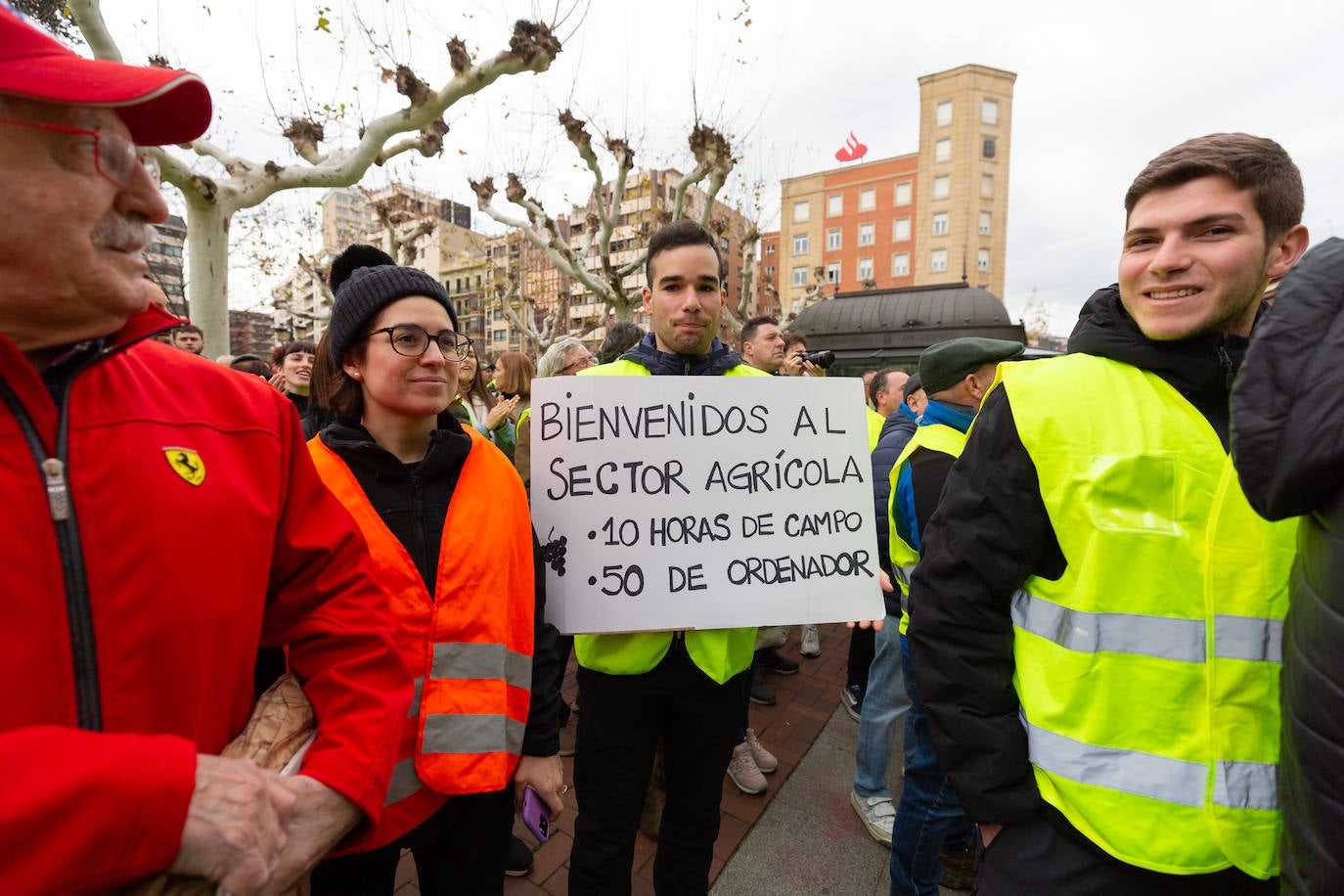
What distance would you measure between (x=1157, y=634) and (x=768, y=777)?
8.69ft

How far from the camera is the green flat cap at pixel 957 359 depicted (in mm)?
2555

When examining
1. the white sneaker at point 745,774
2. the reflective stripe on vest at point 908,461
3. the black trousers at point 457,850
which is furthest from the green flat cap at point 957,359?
the black trousers at point 457,850

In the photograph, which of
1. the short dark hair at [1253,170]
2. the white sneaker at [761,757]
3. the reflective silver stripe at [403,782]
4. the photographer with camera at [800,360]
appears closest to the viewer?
the short dark hair at [1253,170]

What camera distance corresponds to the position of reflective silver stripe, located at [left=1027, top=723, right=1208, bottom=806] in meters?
1.06

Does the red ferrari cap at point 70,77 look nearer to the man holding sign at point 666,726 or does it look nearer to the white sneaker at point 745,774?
the man holding sign at point 666,726

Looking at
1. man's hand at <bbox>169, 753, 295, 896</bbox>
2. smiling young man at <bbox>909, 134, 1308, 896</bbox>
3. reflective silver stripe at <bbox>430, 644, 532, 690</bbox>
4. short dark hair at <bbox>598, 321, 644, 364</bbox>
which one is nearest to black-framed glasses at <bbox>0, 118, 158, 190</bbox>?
man's hand at <bbox>169, 753, 295, 896</bbox>

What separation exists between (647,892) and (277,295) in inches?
1011

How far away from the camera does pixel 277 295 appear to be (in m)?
21.7

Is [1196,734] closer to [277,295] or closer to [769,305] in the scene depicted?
[277,295]

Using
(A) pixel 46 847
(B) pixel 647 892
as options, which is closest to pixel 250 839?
(A) pixel 46 847

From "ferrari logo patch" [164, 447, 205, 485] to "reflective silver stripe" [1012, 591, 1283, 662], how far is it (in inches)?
64.8

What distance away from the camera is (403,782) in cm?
138

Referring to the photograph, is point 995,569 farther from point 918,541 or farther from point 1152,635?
point 918,541

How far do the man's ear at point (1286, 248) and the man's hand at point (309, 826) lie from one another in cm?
215
